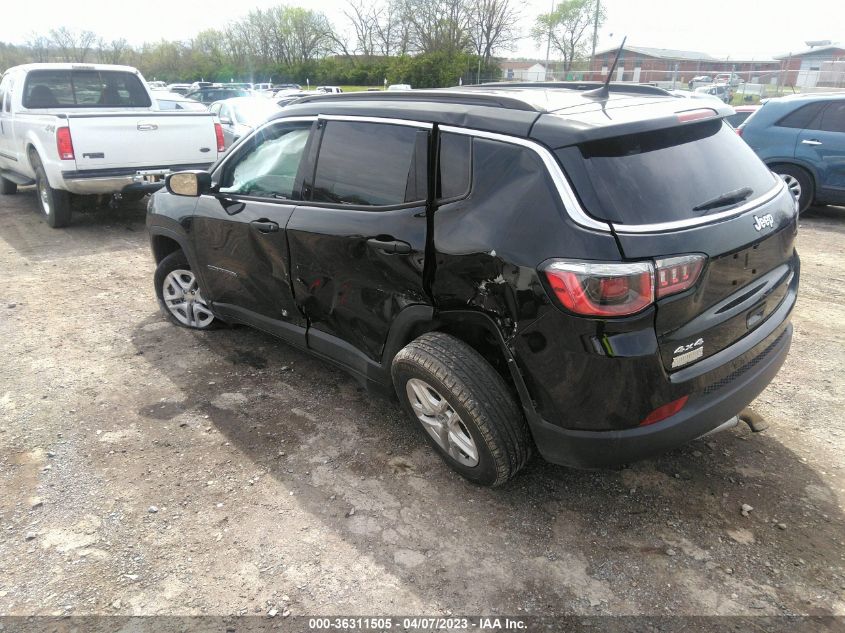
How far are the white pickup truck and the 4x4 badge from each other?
7.09m

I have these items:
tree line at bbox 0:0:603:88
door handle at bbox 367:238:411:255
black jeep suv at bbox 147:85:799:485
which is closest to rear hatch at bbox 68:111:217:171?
black jeep suv at bbox 147:85:799:485

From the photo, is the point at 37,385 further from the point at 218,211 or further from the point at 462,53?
the point at 462,53

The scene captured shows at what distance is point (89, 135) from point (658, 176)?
7065mm

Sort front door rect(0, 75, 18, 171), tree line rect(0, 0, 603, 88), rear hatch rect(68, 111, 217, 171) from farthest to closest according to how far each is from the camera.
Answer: tree line rect(0, 0, 603, 88), front door rect(0, 75, 18, 171), rear hatch rect(68, 111, 217, 171)

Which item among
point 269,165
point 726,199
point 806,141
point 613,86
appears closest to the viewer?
point 726,199

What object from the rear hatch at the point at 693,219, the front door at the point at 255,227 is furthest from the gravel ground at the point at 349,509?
the rear hatch at the point at 693,219

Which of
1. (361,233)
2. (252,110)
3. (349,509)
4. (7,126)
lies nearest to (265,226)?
(361,233)

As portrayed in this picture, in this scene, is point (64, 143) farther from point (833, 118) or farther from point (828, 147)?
point (833, 118)

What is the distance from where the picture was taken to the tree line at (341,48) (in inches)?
1666

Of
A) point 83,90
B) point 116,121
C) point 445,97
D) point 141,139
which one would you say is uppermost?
point 445,97

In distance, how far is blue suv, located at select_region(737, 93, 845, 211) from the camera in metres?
7.79

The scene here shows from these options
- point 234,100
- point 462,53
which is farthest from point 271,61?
point 234,100

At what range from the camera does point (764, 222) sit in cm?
262

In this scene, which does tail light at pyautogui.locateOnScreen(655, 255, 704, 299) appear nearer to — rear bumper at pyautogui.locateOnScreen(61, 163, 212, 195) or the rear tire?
rear bumper at pyautogui.locateOnScreen(61, 163, 212, 195)
